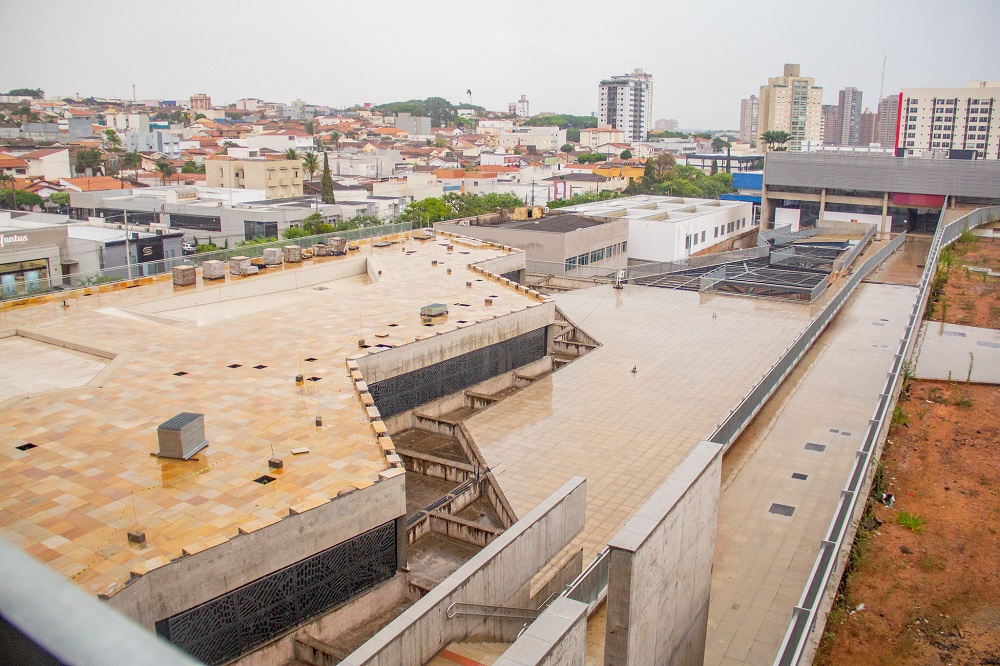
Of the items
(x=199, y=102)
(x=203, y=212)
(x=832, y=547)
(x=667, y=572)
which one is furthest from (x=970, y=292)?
(x=199, y=102)

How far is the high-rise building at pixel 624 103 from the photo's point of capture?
185375mm

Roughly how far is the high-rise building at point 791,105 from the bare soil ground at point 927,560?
172814mm

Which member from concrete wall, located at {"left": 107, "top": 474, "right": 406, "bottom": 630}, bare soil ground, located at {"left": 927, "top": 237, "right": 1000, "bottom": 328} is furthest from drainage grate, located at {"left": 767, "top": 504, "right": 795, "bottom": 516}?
bare soil ground, located at {"left": 927, "top": 237, "right": 1000, "bottom": 328}

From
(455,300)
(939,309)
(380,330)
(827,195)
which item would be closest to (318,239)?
(455,300)

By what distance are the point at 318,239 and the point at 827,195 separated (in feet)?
122

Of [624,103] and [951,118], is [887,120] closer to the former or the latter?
[624,103]

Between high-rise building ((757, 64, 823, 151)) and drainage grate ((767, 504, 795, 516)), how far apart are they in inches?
6871

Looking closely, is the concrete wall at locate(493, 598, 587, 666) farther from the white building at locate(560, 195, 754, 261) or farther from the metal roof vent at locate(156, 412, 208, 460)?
the white building at locate(560, 195, 754, 261)

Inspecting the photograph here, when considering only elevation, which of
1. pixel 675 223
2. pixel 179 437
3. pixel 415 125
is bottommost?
pixel 179 437

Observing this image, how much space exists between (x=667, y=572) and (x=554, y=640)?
79.5 inches

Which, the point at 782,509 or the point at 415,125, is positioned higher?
the point at 415,125

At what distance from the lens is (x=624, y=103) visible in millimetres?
186125

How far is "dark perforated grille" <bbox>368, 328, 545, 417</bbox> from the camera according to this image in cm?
1692

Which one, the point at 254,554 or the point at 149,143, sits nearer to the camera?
the point at 254,554
